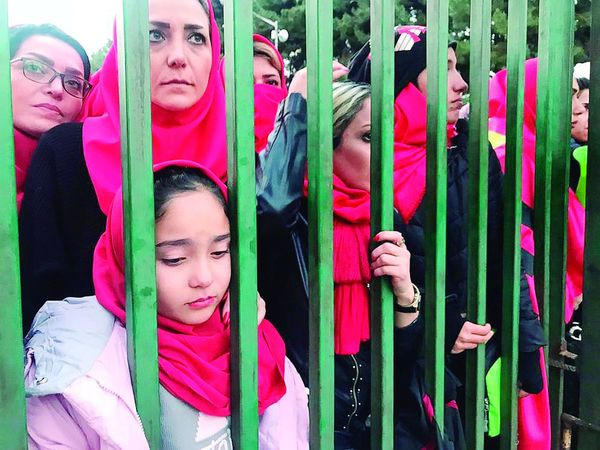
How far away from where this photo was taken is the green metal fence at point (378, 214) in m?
0.95

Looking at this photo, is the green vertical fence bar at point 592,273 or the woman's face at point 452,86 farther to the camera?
the woman's face at point 452,86

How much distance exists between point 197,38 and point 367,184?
1.74 ft

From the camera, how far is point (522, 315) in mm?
1801

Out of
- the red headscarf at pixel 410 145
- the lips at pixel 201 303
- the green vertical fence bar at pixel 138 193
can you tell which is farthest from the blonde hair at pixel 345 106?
the green vertical fence bar at pixel 138 193

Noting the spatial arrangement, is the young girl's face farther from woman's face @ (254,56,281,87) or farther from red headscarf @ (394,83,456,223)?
woman's face @ (254,56,281,87)

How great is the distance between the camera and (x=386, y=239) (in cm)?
130

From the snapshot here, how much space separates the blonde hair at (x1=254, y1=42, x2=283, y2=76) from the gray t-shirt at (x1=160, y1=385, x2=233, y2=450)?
221 cm

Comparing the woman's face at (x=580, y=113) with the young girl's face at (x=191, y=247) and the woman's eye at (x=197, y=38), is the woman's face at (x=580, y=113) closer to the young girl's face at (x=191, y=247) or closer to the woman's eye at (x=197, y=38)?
the woman's eye at (x=197, y=38)

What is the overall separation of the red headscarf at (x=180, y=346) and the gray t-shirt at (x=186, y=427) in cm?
2

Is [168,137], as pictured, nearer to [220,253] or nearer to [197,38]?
[197,38]

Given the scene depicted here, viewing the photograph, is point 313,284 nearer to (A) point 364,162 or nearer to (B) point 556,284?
(A) point 364,162

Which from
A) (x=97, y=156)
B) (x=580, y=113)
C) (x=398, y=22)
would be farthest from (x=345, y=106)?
(x=398, y=22)

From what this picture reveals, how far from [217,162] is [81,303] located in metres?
0.45

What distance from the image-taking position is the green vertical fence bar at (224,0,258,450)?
1059 millimetres
